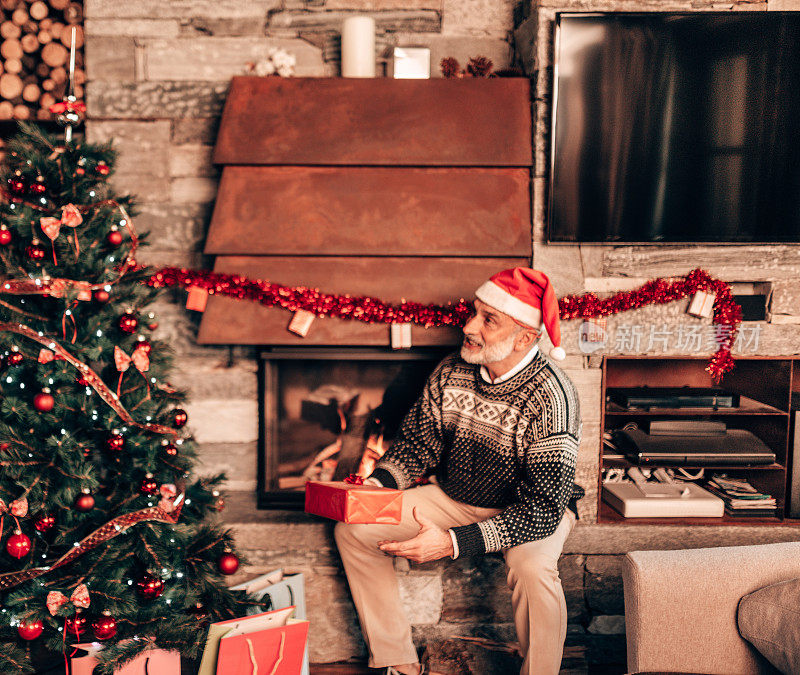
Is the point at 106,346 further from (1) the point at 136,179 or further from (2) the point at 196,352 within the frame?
(1) the point at 136,179

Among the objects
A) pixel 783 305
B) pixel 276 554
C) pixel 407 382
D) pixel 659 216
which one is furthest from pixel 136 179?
pixel 783 305

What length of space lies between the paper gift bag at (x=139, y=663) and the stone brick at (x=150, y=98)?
6.13 feet

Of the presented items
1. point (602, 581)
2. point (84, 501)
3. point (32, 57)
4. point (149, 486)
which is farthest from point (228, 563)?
point (32, 57)

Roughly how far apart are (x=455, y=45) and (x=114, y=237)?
149 centimetres

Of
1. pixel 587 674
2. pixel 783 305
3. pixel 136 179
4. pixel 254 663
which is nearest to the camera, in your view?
pixel 254 663

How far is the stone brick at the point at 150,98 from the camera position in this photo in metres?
2.34

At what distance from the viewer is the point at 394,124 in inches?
87.4

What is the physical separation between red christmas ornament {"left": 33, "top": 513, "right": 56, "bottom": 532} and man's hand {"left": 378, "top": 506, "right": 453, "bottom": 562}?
100 cm

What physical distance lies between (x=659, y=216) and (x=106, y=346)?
1.93 meters

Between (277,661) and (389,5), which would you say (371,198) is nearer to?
(389,5)

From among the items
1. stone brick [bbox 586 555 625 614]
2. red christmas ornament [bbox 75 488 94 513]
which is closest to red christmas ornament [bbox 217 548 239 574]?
red christmas ornament [bbox 75 488 94 513]

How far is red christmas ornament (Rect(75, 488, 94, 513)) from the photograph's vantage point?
1.77 metres

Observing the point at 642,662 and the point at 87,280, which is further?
the point at 87,280

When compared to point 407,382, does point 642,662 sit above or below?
below
